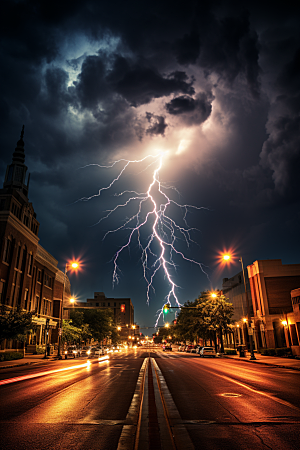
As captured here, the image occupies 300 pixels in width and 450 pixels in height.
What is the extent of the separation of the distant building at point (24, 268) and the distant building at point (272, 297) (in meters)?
32.7

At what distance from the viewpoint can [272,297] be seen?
4950 cm

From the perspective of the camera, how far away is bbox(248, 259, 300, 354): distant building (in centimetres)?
4712

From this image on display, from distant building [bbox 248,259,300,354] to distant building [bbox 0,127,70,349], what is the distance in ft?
107

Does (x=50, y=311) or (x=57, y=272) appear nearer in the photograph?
(x=50, y=311)

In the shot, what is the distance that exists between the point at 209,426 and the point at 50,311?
57.8 meters

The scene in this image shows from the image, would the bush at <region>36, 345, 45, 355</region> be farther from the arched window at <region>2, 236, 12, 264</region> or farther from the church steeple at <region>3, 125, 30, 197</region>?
the church steeple at <region>3, 125, 30, 197</region>

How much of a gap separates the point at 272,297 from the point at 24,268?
37.5 meters

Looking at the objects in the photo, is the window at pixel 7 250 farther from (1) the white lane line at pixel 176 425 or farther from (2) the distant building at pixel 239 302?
(2) the distant building at pixel 239 302

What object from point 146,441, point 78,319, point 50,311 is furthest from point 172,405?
point 78,319

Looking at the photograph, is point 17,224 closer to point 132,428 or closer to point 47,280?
point 47,280

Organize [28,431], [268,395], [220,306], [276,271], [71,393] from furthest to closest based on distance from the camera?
[276,271] < [220,306] < [71,393] < [268,395] < [28,431]

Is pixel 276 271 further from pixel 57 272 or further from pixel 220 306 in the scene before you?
pixel 57 272

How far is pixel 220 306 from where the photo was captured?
46.8 m

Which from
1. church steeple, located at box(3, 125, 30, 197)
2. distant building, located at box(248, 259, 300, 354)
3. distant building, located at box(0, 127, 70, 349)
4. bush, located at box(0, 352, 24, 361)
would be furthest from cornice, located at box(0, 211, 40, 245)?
distant building, located at box(248, 259, 300, 354)
